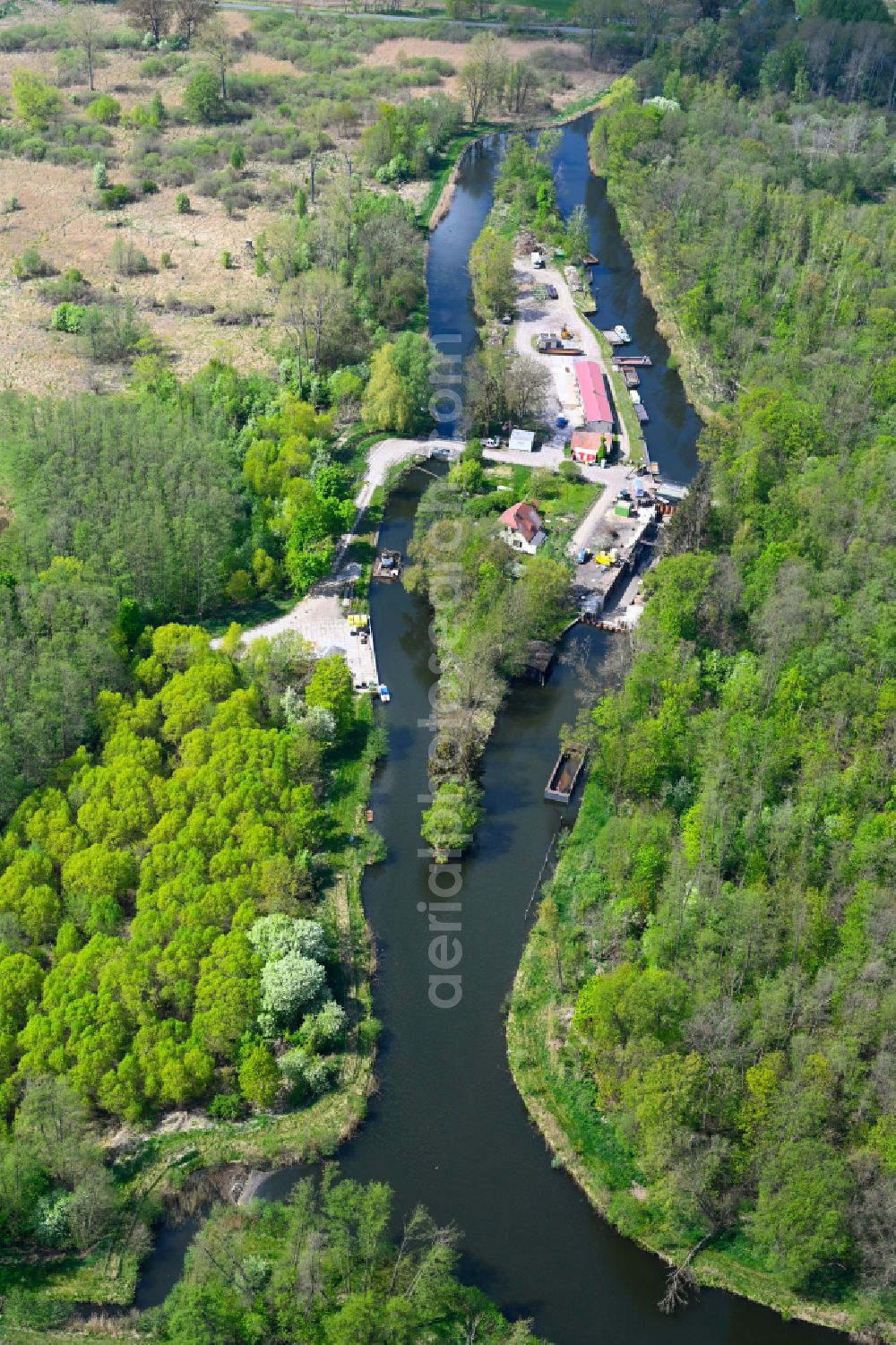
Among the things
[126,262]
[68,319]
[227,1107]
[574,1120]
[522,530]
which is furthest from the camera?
[126,262]

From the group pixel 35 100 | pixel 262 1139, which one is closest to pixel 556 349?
pixel 35 100

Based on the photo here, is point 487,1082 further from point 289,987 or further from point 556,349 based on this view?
point 556,349

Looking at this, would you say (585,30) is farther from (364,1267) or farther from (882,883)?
(364,1267)

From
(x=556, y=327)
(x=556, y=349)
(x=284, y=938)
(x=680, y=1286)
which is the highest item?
(x=556, y=327)

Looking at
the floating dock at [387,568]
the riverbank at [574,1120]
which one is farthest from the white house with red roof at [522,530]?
the riverbank at [574,1120]

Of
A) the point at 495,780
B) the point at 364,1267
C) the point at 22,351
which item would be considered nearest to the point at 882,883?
the point at 495,780

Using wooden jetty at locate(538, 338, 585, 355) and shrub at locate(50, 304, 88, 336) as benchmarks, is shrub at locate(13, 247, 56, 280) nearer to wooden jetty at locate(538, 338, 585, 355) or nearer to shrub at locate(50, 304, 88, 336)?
shrub at locate(50, 304, 88, 336)

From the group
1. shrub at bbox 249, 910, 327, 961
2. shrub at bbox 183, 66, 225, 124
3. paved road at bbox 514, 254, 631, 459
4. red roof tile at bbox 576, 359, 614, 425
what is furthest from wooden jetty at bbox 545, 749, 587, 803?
shrub at bbox 183, 66, 225, 124

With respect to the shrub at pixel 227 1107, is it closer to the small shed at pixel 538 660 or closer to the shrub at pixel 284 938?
the shrub at pixel 284 938
